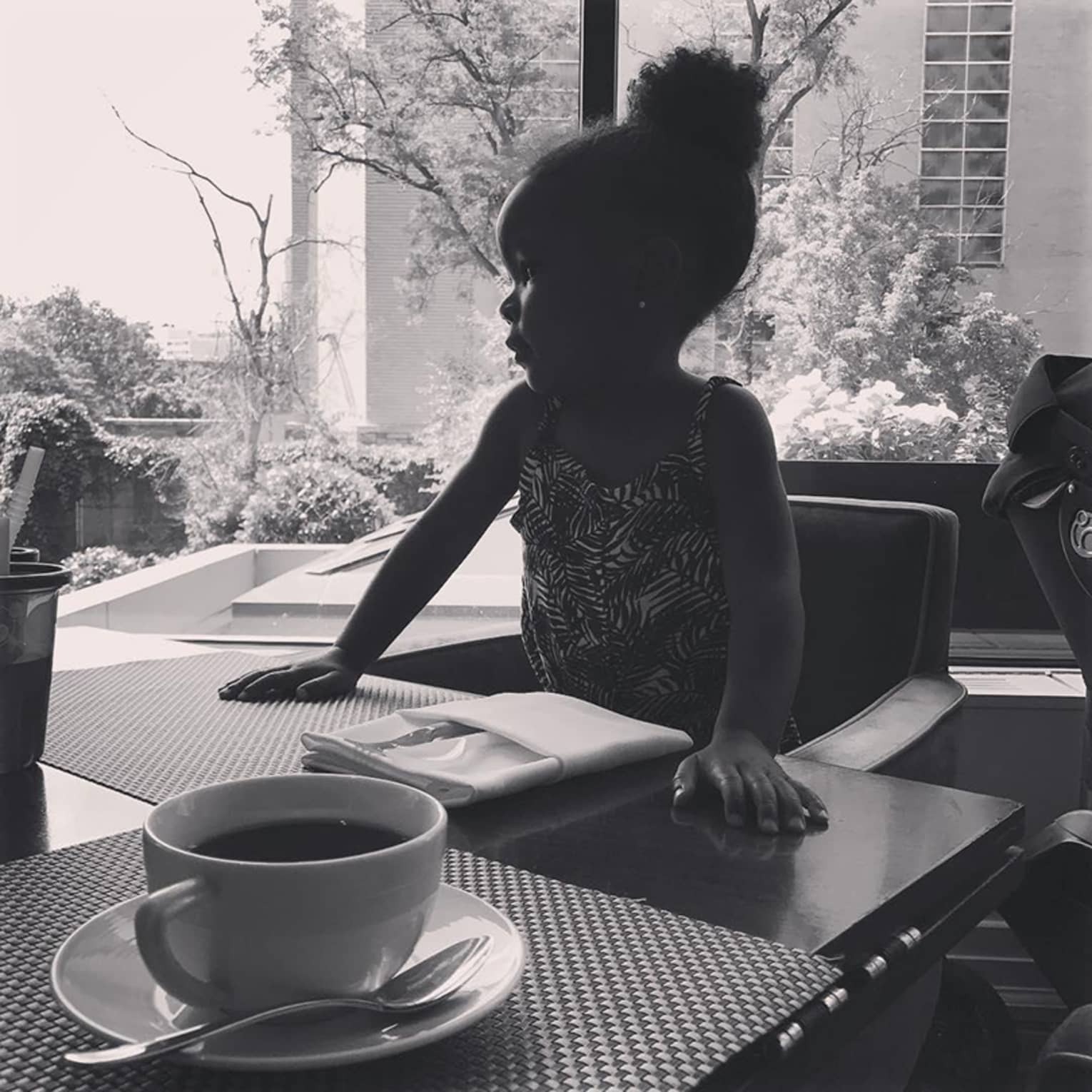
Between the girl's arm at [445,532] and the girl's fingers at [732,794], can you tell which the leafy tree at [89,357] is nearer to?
the girl's arm at [445,532]

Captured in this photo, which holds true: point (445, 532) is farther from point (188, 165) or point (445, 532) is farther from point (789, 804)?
point (188, 165)

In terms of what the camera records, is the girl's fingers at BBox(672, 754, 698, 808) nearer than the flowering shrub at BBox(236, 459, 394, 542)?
Yes

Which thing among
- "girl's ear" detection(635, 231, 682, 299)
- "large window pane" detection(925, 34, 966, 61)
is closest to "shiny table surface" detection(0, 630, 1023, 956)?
"girl's ear" detection(635, 231, 682, 299)

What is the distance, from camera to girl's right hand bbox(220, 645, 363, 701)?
3.48ft

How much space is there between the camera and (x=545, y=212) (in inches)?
56.0

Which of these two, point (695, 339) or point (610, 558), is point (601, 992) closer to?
point (610, 558)

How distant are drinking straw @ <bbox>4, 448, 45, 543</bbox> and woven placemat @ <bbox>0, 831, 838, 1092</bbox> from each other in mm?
281

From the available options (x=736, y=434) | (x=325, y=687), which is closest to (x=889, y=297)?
(x=736, y=434)

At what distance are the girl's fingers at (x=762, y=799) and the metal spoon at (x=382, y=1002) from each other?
0.88 ft

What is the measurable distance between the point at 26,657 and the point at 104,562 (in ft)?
7.08

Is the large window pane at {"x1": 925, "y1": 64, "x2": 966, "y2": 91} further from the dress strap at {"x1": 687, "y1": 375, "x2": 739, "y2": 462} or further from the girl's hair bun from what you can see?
the dress strap at {"x1": 687, "y1": 375, "x2": 739, "y2": 462}

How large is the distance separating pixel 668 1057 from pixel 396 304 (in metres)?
2.33

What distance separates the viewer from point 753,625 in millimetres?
1131

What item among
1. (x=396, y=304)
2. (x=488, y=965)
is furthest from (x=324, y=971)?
(x=396, y=304)
